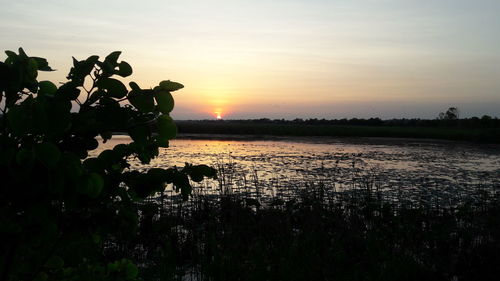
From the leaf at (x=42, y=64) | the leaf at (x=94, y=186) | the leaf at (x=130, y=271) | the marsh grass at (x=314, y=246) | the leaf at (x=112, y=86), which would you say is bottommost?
the marsh grass at (x=314, y=246)

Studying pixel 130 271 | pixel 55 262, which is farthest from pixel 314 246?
pixel 55 262

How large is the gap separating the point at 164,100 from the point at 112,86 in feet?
0.52

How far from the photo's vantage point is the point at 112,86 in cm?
130

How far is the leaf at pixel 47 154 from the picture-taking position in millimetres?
1095

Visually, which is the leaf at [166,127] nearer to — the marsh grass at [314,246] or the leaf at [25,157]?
the leaf at [25,157]

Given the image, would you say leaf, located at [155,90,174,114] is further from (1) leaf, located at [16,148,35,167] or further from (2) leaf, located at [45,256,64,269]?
(2) leaf, located at [45,256,64,269]

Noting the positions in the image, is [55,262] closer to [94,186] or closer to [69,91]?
[94,186]

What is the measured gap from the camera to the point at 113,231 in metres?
1.48

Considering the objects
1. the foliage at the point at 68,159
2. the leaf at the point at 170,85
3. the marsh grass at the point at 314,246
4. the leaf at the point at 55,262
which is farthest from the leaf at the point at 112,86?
the marsh grass at the point at 314,246

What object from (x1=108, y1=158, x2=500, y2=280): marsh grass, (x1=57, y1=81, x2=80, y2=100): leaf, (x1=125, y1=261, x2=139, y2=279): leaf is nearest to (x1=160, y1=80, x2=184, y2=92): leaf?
(x1=57, y1=81, x2=80, y2=100): leaf

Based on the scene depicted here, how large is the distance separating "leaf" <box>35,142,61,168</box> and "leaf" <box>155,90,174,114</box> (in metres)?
0.34

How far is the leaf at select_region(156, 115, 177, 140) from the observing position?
139 centimetres

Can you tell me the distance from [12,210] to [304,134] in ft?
186

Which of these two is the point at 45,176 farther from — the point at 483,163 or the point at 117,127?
the point at 483,163
